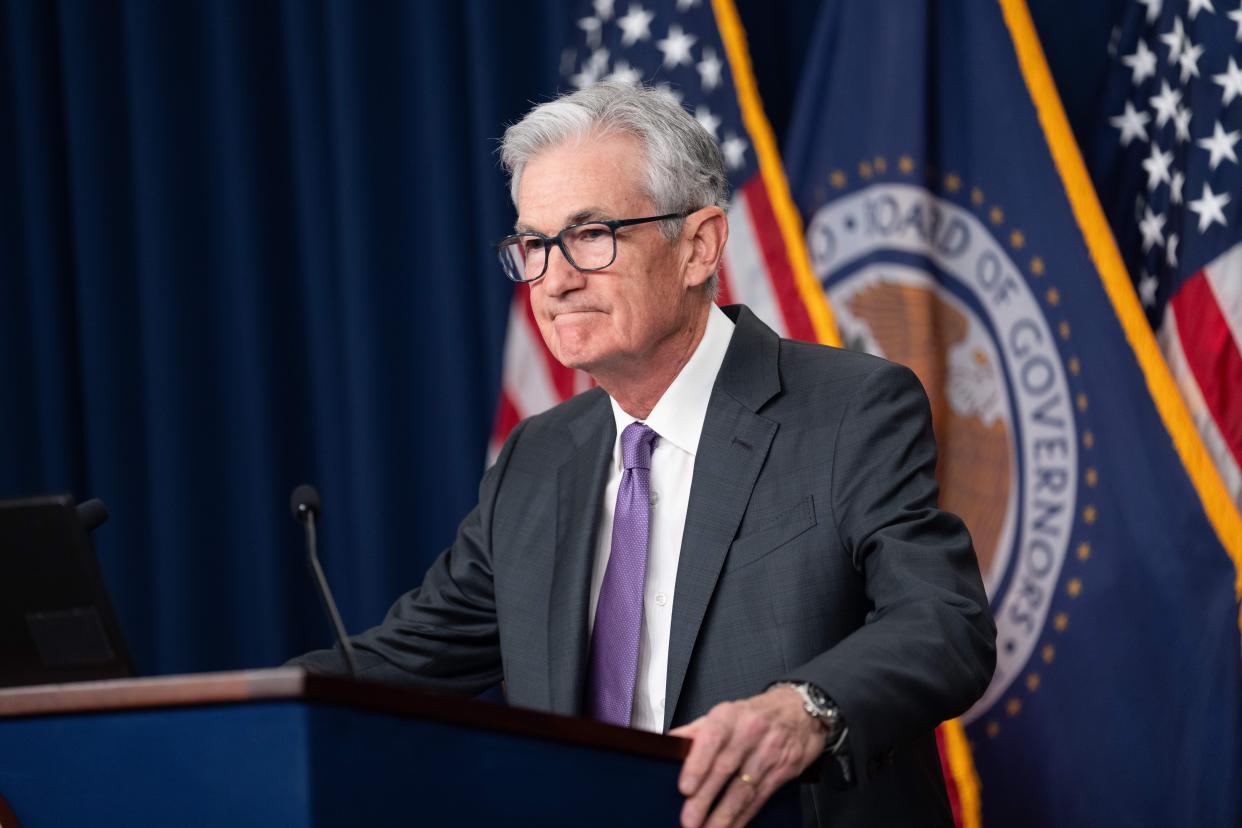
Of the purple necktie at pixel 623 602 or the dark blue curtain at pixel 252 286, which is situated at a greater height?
the dark blue curtain at pixel 252 286

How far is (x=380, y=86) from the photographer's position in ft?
12.1

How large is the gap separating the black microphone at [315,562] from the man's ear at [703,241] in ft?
2.14

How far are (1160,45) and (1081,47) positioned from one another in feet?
1.02

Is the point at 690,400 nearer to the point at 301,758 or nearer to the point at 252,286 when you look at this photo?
the point at 301,758

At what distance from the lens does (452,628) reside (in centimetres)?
221

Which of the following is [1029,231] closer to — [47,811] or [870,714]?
[870,714]

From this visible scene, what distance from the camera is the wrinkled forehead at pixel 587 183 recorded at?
1962mm

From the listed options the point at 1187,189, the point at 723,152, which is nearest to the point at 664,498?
the point at 723,152

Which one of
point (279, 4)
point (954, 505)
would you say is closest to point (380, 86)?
point (279, 4)

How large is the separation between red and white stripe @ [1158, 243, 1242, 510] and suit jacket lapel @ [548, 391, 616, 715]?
1274mm

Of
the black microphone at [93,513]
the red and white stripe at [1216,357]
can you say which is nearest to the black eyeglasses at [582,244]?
the black microphone at [93,513]

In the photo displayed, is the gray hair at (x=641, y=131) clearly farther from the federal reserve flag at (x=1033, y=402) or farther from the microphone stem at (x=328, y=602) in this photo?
the federal reserve flag at (x=1033, y=402)

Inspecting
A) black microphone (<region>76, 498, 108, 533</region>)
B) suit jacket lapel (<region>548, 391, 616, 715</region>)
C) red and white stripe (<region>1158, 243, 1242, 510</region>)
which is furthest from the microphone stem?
red and white stripe (<region>1158, 243, 1242, 510</region>)

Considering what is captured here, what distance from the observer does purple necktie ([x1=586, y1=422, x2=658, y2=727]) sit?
74.9 inches
